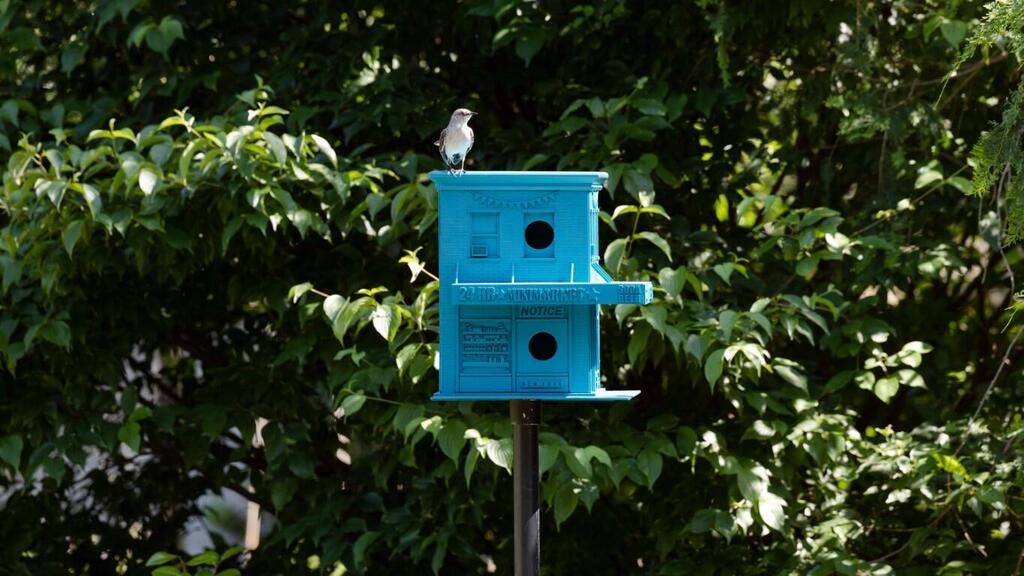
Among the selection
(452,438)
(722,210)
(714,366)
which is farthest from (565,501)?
(722,210)

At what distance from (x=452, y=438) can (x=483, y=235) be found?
2.38 ft

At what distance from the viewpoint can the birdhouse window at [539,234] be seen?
2736 millimetres

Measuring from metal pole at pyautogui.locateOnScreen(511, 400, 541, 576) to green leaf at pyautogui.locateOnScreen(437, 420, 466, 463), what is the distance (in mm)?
554

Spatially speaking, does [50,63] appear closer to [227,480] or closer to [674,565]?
[227,480]

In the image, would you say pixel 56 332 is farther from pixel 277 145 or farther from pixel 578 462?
pixel 578 462

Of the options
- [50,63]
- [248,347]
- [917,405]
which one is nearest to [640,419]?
[917,405]

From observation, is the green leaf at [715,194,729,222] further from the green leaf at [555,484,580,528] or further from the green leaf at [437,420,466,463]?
the green leaf at [437,420,466,463]

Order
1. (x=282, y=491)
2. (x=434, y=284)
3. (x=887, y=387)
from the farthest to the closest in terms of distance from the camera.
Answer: (x=282, y=491), (x=887, y=387), (x=434, y=284)

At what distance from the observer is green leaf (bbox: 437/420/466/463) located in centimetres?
320

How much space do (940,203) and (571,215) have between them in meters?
1.71

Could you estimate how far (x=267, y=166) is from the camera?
138 inches

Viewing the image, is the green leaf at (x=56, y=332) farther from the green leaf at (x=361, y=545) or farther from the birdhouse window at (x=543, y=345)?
the birdhouse window at (x=543, y=345)

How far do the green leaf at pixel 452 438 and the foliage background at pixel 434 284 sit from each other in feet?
0.05

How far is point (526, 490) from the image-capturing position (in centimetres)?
264
